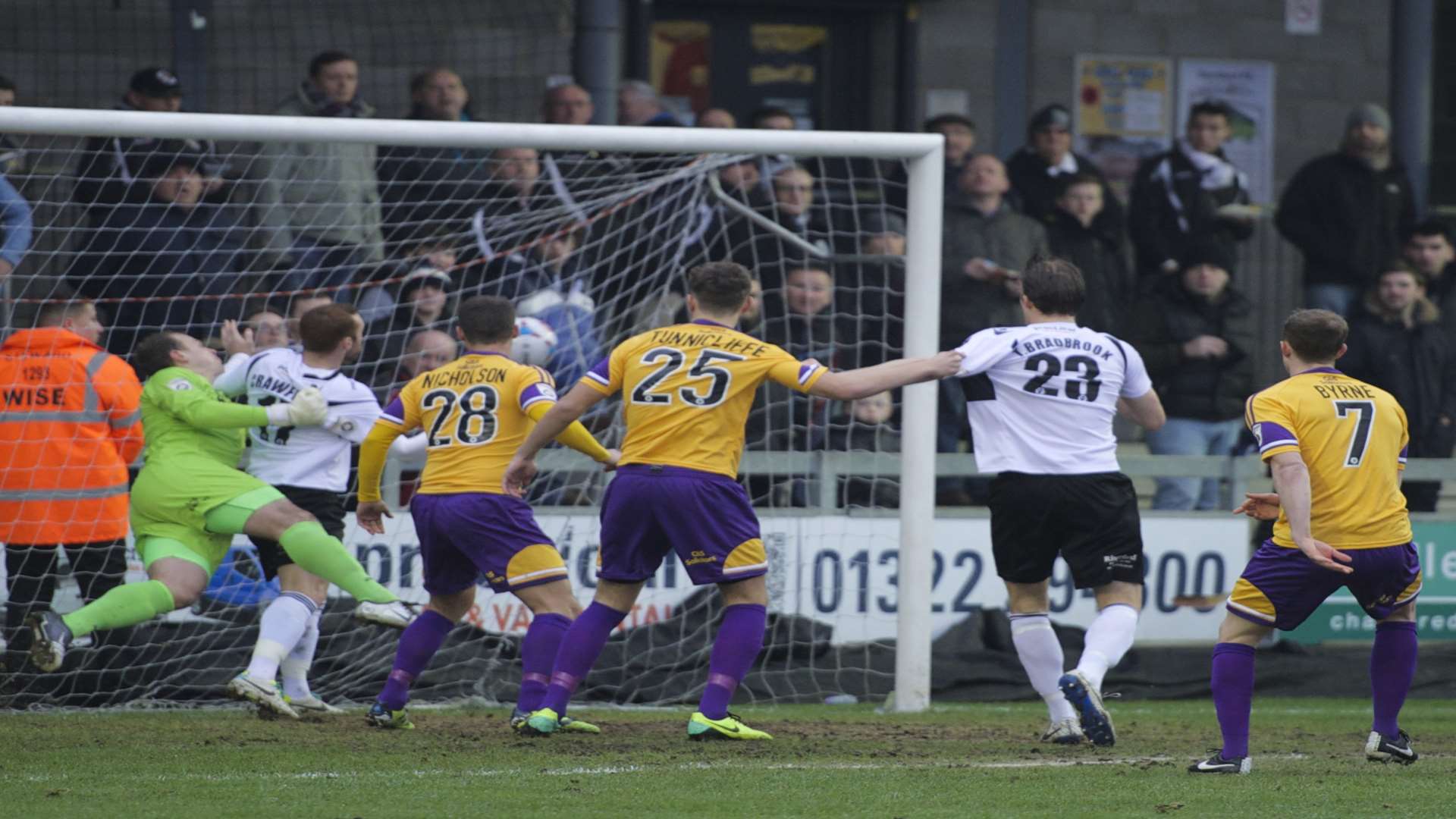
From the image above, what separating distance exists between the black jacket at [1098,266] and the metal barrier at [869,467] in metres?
1.07

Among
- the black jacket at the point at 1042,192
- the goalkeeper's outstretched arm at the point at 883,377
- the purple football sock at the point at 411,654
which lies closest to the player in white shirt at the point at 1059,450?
the goalkeeper's outstretched arm at the point at 883,377

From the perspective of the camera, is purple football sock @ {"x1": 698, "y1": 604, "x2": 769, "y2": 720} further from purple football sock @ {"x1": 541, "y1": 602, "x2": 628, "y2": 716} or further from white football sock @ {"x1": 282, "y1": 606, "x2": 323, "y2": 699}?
white football sock @ {"x1": 282, "y1": 606, "x2": 323, "y2": 699}

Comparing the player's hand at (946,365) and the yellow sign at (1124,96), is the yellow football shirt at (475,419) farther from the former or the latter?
the yellow sign at (1124,96)

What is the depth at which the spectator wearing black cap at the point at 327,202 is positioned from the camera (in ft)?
31.6

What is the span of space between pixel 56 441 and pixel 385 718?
2173mm

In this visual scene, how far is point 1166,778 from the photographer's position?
6133 mm

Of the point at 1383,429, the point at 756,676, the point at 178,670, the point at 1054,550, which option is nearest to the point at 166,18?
the point at 178,670

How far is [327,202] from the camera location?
31.8ft

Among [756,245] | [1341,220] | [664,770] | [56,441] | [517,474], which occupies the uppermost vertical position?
[1341,220]

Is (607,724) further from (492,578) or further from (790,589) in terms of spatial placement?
(790,589)

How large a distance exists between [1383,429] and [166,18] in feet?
26.7

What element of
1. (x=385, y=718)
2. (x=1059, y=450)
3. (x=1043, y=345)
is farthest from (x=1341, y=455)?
(x=385, y=718)

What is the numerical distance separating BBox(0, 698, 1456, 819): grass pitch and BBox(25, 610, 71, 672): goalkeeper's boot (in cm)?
27

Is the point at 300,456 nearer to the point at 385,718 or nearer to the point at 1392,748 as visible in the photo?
the point at 385,718
